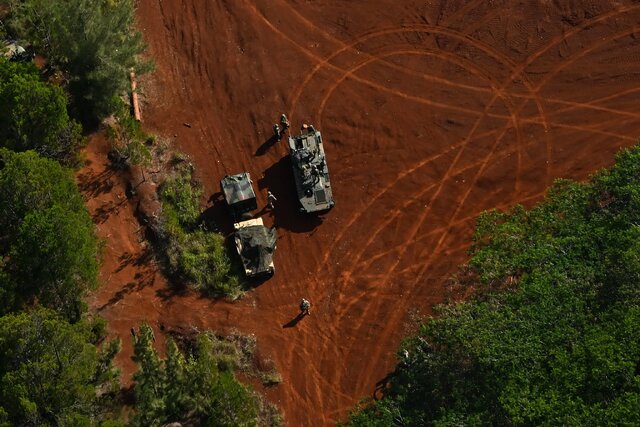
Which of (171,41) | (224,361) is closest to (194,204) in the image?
(224,361)

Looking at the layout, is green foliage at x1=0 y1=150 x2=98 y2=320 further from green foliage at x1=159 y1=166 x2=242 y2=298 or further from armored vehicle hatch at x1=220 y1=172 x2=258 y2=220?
armored vehicle hatch at x1=220 y1=172 x2=258 y2=220

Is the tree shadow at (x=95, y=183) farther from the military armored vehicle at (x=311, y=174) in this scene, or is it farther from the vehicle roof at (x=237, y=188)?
the military armored vehicle at (x=311, y=174)

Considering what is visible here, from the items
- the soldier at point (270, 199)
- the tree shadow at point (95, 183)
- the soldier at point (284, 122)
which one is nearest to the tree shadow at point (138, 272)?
the tree shadow at point (95, 183)

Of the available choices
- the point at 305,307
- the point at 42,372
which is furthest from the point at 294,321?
the point at 42,372

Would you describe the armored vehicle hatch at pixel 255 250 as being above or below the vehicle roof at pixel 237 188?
below

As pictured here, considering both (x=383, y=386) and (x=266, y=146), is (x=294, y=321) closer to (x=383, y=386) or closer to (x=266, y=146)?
(x=383, y=386)
